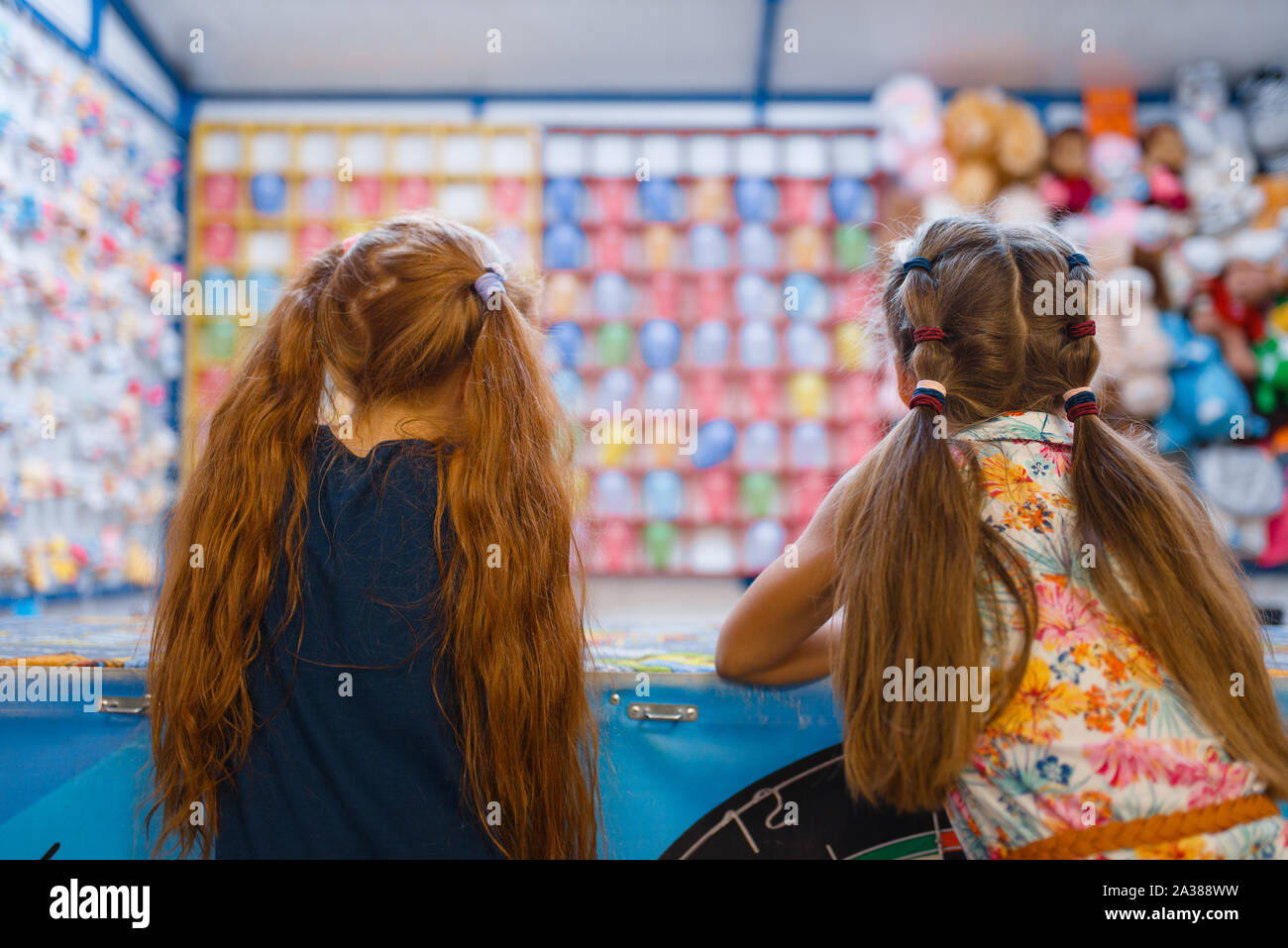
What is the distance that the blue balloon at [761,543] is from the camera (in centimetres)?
345

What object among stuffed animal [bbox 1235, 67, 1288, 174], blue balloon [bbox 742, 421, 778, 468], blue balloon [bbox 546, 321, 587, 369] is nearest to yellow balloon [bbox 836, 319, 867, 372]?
blue balloon [bbox 742, 421, 778, 468]

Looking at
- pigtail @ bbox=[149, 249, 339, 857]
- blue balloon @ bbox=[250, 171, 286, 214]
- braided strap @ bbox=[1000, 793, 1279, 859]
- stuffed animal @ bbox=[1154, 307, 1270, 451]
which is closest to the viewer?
braided strap @ bbox=[1000, 793, 1279, 859]

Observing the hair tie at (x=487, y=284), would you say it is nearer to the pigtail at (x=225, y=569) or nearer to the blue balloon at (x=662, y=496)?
the pigtail at (x=225, y=569)

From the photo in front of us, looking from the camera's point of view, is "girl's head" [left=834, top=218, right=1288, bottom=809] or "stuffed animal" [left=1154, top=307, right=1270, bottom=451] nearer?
"girl's head" [left=834, top=218, right=1288, bottom=809]

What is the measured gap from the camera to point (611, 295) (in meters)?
3.49

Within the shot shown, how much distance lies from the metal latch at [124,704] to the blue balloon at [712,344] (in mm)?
2652

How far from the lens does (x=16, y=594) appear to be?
2.67 metres

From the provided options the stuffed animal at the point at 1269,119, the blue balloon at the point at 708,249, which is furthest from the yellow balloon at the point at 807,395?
the stuffed animal at the point at 1269,119

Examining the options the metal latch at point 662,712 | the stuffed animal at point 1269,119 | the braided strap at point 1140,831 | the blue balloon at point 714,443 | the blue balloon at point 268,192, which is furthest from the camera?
the blue balloon at point 268,192

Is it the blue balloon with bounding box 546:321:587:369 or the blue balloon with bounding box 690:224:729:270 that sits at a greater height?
the blue balloon with bounding box 690:224:729:270

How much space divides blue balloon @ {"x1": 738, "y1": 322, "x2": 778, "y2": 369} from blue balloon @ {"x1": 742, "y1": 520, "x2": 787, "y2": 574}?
2.08 ft

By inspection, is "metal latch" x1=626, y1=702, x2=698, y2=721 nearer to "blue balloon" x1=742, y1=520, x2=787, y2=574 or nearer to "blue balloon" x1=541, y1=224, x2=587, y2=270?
"blue balloon" x1=742, y1=520, x2=787, y2=574

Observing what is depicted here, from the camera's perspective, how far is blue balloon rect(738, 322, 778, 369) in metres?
3.45
